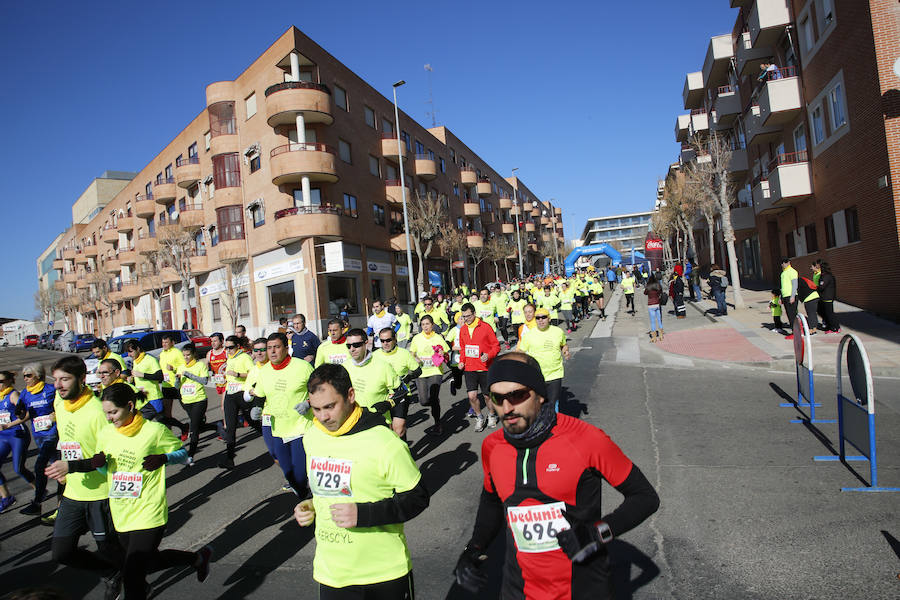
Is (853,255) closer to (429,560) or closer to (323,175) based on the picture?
(429,560)

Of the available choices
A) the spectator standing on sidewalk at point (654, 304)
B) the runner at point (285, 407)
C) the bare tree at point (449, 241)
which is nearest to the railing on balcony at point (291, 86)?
the bare tree at point (449, 241)

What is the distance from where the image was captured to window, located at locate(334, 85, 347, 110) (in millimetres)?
31703

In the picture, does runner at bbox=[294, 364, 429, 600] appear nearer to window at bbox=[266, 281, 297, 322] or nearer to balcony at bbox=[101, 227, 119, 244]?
window at bbox=[266, 281, 297, 322]

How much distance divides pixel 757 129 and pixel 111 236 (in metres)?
58.3

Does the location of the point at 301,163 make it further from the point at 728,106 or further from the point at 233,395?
the point at 728,106

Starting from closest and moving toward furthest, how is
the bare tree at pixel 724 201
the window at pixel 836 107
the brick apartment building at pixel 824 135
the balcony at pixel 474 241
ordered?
the brick apartment building at pixel 824 135 → the window at pixel 836 107 → the bare tree at pixel 724 201 → the balcony at pixel 474 241

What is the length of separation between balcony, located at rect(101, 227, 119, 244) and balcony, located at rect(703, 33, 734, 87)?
179 feet

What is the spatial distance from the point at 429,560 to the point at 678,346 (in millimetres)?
12077

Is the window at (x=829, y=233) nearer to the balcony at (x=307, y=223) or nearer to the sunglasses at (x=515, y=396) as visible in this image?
the sunglasses at (x=515, y=396)

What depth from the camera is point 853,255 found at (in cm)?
1645

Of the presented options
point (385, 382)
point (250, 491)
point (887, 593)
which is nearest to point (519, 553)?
point (887, 593)

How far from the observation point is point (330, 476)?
266 centimetres

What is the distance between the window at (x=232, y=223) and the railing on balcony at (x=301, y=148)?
5.61 metres

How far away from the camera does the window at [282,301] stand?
99.0 ft
